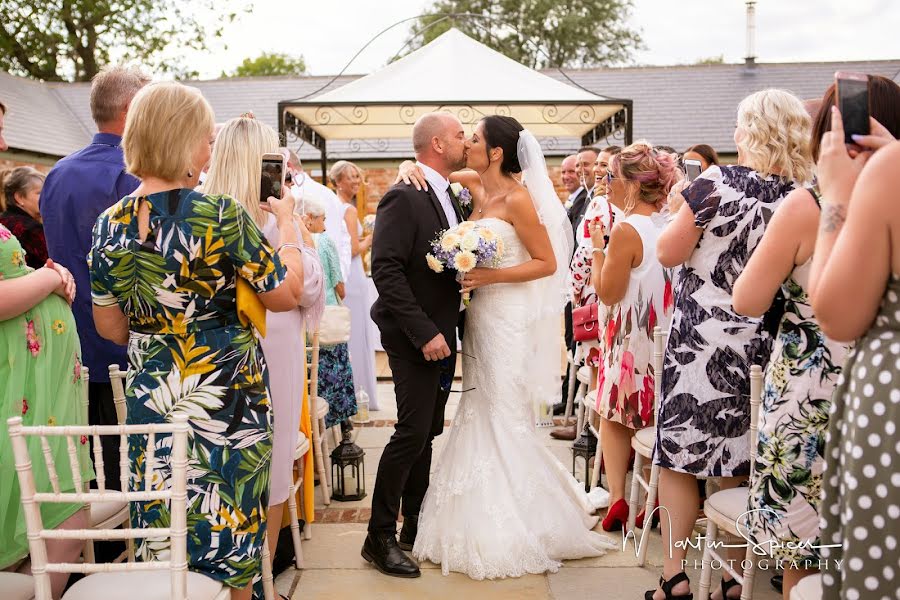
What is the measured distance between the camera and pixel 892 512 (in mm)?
1760

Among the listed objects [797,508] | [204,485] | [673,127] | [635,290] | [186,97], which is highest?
[673,127]

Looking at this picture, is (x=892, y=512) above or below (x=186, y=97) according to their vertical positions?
below

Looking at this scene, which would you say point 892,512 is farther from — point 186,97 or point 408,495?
point 408,495

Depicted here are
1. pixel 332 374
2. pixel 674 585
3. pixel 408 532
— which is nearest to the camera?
pixel 674 585

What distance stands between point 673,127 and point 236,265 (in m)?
16.1

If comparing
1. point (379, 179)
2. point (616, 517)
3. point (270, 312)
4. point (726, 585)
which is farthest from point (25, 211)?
point (379, 179)

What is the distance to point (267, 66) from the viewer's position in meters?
44.4

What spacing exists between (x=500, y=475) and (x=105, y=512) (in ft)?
6.15

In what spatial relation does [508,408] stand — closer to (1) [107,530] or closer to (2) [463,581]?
(2) [463,581]

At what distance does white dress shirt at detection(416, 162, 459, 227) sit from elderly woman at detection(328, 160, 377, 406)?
2.99 metres

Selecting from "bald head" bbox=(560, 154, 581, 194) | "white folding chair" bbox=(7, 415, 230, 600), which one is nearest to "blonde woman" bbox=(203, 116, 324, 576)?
"white folding chair" bbox=(7, 415, 230, 600)

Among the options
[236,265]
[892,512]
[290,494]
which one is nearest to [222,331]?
[236,265]

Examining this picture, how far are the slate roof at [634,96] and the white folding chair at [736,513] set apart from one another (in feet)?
44.6

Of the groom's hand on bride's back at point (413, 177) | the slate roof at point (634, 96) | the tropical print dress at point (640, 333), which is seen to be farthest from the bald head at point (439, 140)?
the slate roof at point (634, 96)
